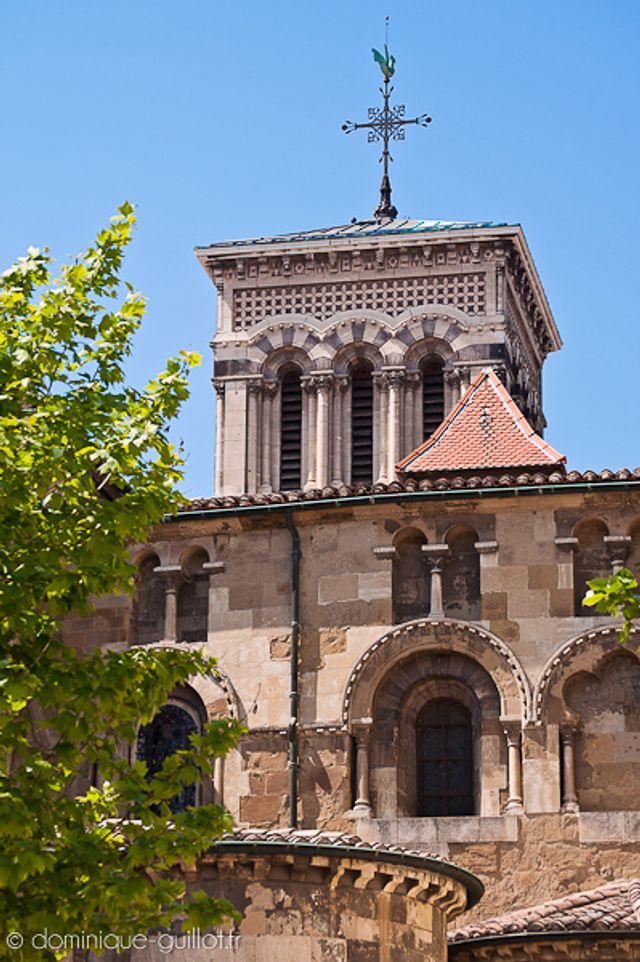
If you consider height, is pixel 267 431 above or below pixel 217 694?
above

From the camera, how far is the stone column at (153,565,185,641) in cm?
3170

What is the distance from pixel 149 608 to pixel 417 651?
157 inches

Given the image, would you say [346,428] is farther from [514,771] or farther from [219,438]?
[514,771]

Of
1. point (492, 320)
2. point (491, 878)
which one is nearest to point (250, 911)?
point (491, 878)

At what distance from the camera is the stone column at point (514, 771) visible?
2969cm

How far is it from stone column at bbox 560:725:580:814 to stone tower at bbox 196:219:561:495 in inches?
895

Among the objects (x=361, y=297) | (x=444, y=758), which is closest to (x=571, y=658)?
(x=444, y=758)

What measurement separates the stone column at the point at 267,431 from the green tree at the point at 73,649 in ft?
109

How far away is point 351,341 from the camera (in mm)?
54125

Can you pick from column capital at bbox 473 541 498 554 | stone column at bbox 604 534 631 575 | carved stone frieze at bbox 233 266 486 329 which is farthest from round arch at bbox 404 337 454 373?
stone column at bbox 604 534 631 575

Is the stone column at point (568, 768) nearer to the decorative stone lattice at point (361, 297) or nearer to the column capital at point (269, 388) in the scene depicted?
the decorative stone lattice at point (361, 297)

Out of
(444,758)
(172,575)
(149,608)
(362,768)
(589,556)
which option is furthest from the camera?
(149,608)

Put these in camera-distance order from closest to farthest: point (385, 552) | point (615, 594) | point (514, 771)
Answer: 1. point (615, 594)
2. point (514, 771)
3. point (385, 552)

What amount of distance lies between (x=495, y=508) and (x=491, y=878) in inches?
195
